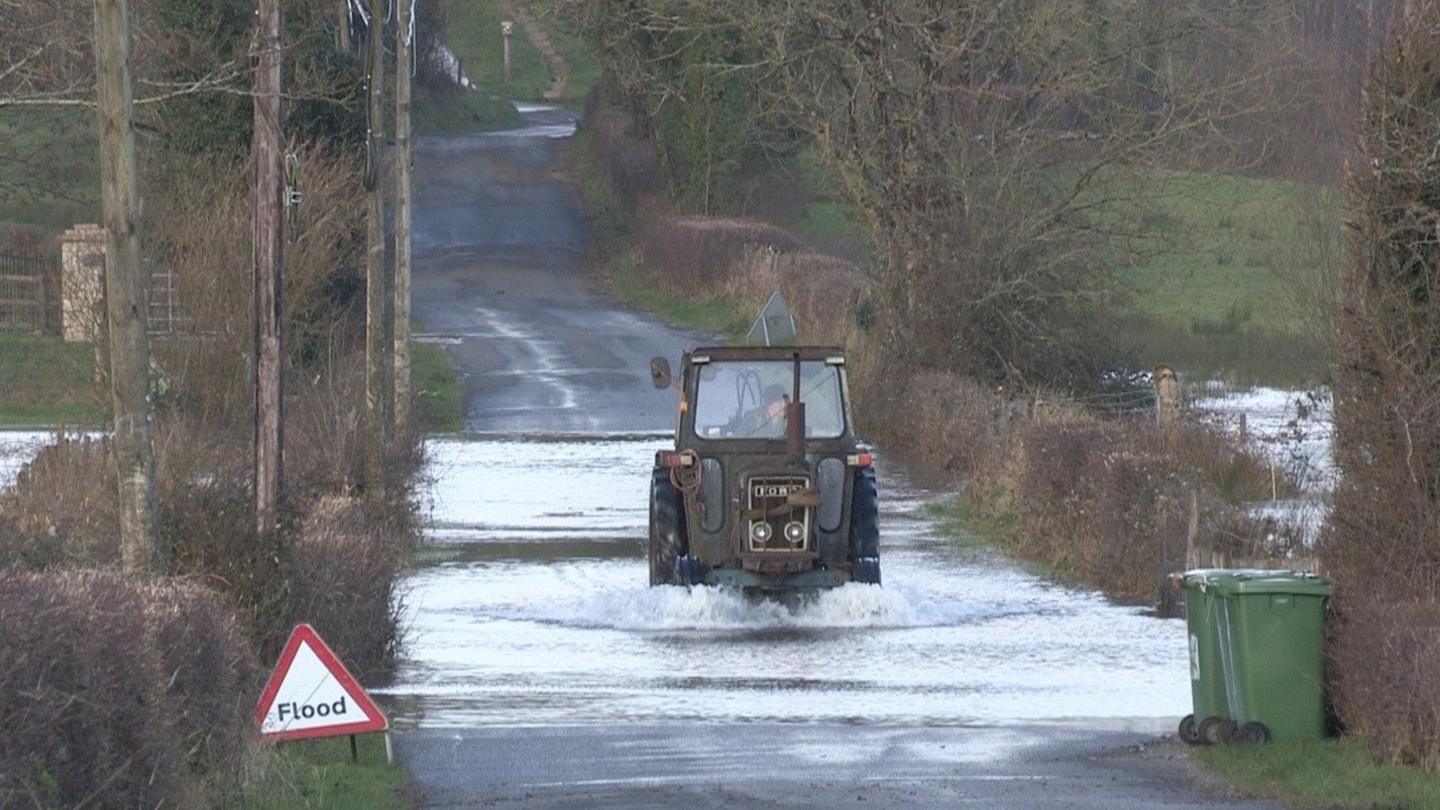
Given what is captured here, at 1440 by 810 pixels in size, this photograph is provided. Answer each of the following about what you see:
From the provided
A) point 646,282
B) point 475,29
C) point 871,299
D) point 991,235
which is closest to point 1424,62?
point 991,235

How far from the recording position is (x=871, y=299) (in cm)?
3616

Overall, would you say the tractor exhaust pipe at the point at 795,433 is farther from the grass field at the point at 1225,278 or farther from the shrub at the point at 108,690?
the grass field at the point at 1225,278

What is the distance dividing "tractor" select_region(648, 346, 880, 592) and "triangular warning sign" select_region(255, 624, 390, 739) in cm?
714

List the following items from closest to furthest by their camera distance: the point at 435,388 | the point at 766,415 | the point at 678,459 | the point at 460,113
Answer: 1. the point at 678,459
2. the point at 766,415
3. the point at 435,388
4. the point at 460,113

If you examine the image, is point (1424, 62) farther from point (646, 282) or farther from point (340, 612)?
point (646, 282)

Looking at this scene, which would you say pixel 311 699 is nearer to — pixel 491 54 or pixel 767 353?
pixel 767 353

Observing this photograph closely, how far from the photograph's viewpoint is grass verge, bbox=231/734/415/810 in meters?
9.52

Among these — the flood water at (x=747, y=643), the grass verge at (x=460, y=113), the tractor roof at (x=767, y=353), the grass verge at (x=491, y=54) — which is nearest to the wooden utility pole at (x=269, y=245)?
the flood water at (x=747, y=643)

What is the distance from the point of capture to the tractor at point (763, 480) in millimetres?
17594

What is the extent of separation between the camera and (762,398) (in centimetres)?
1841

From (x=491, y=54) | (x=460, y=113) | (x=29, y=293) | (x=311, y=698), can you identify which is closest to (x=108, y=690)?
(x=311, y=698)

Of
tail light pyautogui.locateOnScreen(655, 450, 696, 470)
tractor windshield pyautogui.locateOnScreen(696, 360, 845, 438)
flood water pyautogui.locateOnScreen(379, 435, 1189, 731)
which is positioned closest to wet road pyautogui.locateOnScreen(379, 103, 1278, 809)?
flood water pyautogui.locateOnScreen(379, 435, 1189, 731)

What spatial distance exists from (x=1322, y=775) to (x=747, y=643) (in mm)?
6897

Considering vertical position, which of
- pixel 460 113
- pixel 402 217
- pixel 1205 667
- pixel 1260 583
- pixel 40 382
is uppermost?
pixel 460 113
